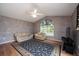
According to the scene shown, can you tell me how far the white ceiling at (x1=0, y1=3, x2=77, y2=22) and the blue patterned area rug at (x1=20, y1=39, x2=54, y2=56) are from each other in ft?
1.44

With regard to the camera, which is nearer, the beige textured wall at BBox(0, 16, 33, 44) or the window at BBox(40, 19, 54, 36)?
the beige textured wall at BBox(0, 16, 33, 44)

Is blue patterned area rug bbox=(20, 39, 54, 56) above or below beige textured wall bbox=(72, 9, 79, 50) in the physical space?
below

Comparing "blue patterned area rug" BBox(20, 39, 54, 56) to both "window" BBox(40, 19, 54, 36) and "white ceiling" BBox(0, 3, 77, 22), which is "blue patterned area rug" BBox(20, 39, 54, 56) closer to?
"window" BBox(40, 19, 54, 36)

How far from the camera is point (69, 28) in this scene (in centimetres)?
160

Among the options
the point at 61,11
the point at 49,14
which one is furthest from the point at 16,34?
the point at 61,11

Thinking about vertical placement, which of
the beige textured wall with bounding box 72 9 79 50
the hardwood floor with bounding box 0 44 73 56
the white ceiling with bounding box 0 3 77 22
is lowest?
the hardwood floor with bounding box 0 44 73 56

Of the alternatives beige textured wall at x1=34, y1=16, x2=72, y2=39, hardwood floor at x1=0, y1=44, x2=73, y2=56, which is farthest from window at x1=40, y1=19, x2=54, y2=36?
hardwood floor at x1=0, y1=44, x2=73, y2=56

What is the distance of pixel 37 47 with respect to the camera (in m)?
1.62

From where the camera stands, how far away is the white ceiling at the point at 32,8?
1544mm

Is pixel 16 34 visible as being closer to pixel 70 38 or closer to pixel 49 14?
pixel 49 14

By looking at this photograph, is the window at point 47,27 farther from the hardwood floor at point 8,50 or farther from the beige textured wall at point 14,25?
the hardwood floor at point 8,50

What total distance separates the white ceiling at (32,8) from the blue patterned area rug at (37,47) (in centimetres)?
44

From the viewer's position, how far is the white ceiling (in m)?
1.54

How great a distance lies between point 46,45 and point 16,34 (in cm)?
61
